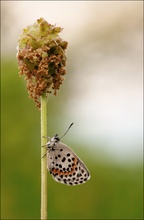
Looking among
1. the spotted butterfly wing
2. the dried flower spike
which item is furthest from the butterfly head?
the dried flower spike

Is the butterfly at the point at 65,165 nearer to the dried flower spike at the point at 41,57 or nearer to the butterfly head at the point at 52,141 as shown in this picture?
the butterfly head at the point at 52,141

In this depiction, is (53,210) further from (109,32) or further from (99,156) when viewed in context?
(109,32)

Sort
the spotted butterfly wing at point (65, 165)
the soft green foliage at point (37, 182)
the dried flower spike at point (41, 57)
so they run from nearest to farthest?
the dried flower spike at point (41, 57), the spotted butterfly wing at point (65, 165), the soft green foliage at point (37, 182)

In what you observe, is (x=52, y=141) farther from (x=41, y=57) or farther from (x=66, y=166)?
(x=41, y=57)

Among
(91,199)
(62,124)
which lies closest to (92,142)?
(62,124)

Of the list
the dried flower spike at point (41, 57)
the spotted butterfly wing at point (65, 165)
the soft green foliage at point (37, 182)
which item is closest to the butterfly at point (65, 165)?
the spotted butterfly wing at point (65, 165)

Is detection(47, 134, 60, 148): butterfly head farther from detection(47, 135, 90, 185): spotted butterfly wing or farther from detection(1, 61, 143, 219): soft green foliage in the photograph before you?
detection(1, 61, 143, 219): soft green foliage
